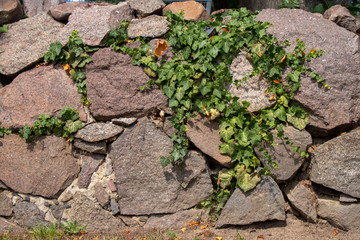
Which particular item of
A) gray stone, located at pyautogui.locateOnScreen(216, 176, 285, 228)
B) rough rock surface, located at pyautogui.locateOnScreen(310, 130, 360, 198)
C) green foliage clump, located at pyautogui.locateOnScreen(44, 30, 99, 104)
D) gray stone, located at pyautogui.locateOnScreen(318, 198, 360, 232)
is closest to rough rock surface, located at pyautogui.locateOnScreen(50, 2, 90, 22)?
green foliage clump, located at pyautogui.locateOnScreen(44, 30, 99, 104)

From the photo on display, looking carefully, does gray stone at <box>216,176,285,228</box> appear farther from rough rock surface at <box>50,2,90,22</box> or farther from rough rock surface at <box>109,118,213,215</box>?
rough rock surface at <box>50,2,90,22</box>

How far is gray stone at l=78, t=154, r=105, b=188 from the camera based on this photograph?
11.0ft

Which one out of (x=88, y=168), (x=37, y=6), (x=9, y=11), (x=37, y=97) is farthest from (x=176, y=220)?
(x=37, y=6)

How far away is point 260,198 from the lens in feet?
10.0

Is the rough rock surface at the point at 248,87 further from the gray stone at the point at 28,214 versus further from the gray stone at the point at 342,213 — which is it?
the gray stone at the point at 28,214

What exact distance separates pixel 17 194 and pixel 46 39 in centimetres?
163

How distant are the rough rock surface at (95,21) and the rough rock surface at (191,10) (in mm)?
460

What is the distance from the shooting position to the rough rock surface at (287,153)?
305cm

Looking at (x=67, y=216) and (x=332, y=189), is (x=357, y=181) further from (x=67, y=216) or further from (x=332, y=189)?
(x=67, y=216)

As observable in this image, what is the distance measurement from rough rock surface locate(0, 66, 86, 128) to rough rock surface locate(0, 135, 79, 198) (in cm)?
25

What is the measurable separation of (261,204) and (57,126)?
2106mm

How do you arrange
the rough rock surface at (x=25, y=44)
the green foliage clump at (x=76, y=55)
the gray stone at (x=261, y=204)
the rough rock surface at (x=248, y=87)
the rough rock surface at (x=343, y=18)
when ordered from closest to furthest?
the gray stone at (x=261, y=204), the rough rock surface at (x=248, y=87), the rough rock surface at (x=343, y=18), the green foliage clump at (x=76, y=55), the rough rock surface at (x=25, y=44)

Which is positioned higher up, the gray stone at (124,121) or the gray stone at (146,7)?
the gray stone at (146,7)

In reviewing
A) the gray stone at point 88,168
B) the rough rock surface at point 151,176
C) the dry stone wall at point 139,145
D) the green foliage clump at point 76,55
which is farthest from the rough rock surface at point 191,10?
the gray stone at point 88,168
